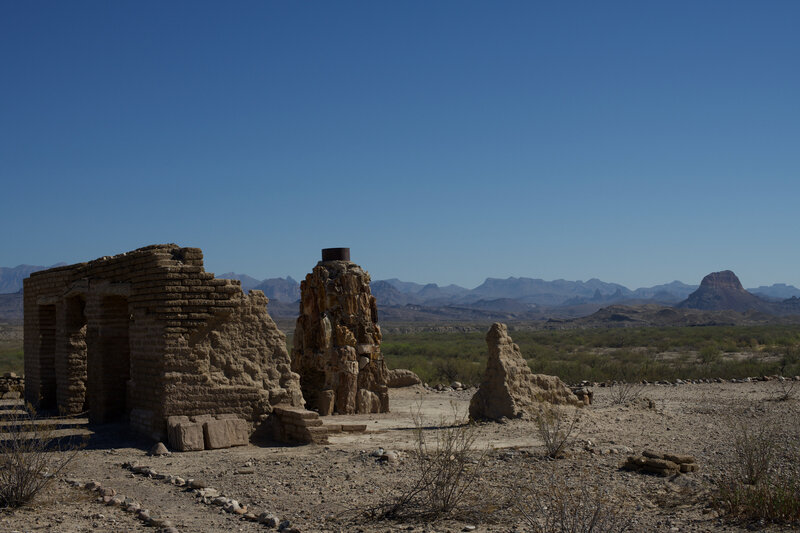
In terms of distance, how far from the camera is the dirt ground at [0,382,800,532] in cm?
673

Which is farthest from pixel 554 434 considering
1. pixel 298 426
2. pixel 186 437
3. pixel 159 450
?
pixel 159 450

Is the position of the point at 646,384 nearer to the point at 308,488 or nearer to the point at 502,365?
the point at 502,365

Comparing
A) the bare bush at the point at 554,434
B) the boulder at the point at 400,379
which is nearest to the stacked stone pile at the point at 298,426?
the bare bush at the point at 554,434

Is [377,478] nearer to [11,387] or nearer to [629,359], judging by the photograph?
[11,387]

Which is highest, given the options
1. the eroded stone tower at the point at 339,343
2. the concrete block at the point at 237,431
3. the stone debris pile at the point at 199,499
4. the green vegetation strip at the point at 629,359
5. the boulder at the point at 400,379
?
the eroded stone tower at the point at 339,343

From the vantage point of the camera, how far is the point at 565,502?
19.4 ft

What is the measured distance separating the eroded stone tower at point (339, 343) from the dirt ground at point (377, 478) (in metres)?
1.85

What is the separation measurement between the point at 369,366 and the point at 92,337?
5.58 metres

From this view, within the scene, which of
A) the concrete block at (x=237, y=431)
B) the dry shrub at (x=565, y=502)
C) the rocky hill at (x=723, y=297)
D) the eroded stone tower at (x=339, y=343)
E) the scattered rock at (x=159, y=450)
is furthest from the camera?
the rocky hill at (x=723, y=297)

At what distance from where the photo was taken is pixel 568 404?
14391 mm

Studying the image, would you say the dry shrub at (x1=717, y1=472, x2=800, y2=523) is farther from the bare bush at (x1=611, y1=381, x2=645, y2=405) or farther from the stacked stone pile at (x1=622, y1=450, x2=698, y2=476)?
the bare bush at (x1=611, y1=381, x2=645, y2=405)

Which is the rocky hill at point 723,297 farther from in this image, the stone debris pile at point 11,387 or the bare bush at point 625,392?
the stone debris pile at point 11,387

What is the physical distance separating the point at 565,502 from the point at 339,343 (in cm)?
969

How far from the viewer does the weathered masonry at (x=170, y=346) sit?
10.6 meters
